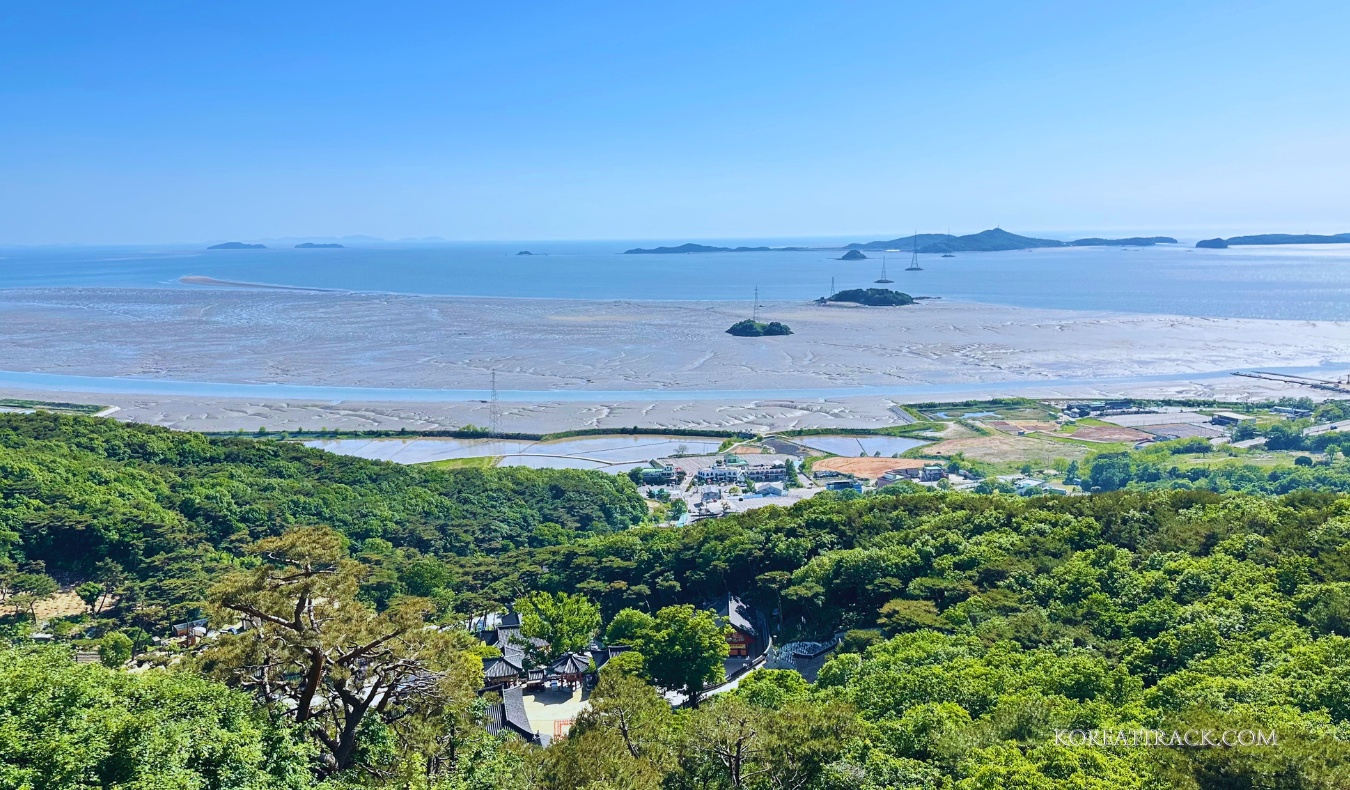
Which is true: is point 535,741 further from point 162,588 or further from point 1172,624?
point 162,588

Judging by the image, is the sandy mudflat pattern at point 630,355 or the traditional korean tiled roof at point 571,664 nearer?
the traditional korean tiled roof at point 571,664

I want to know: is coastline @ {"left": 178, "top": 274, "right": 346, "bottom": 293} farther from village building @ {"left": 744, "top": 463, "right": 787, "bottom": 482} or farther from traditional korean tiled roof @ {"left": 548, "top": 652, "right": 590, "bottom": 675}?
traditional korean tiled roof @ {"left": 548, "top": 652, "right": 590, "bottom": 675}

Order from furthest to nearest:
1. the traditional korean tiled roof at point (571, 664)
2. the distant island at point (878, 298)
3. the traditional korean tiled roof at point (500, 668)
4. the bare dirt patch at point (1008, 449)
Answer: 1. the distant island at point (878, 298)
2. the bare dirt patch at point (1008, 449)
3. the traditional korean tiled roof at point (571, 664)
4. the traditional korean tiled roof at point (500, 668)

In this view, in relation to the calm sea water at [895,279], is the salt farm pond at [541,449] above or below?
below

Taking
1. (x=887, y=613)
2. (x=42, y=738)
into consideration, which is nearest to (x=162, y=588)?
(x=42, y=738)

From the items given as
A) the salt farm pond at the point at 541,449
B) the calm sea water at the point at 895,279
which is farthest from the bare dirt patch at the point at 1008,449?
the calm sea water at the point at 895,279

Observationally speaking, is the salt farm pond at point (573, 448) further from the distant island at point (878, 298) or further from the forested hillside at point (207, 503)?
the distant island at point (878, 298)

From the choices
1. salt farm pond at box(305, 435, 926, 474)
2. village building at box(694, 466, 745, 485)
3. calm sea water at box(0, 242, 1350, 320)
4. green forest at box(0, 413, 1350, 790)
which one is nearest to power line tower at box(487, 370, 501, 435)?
salt farm pond at box(305, 435, 926, 474)
